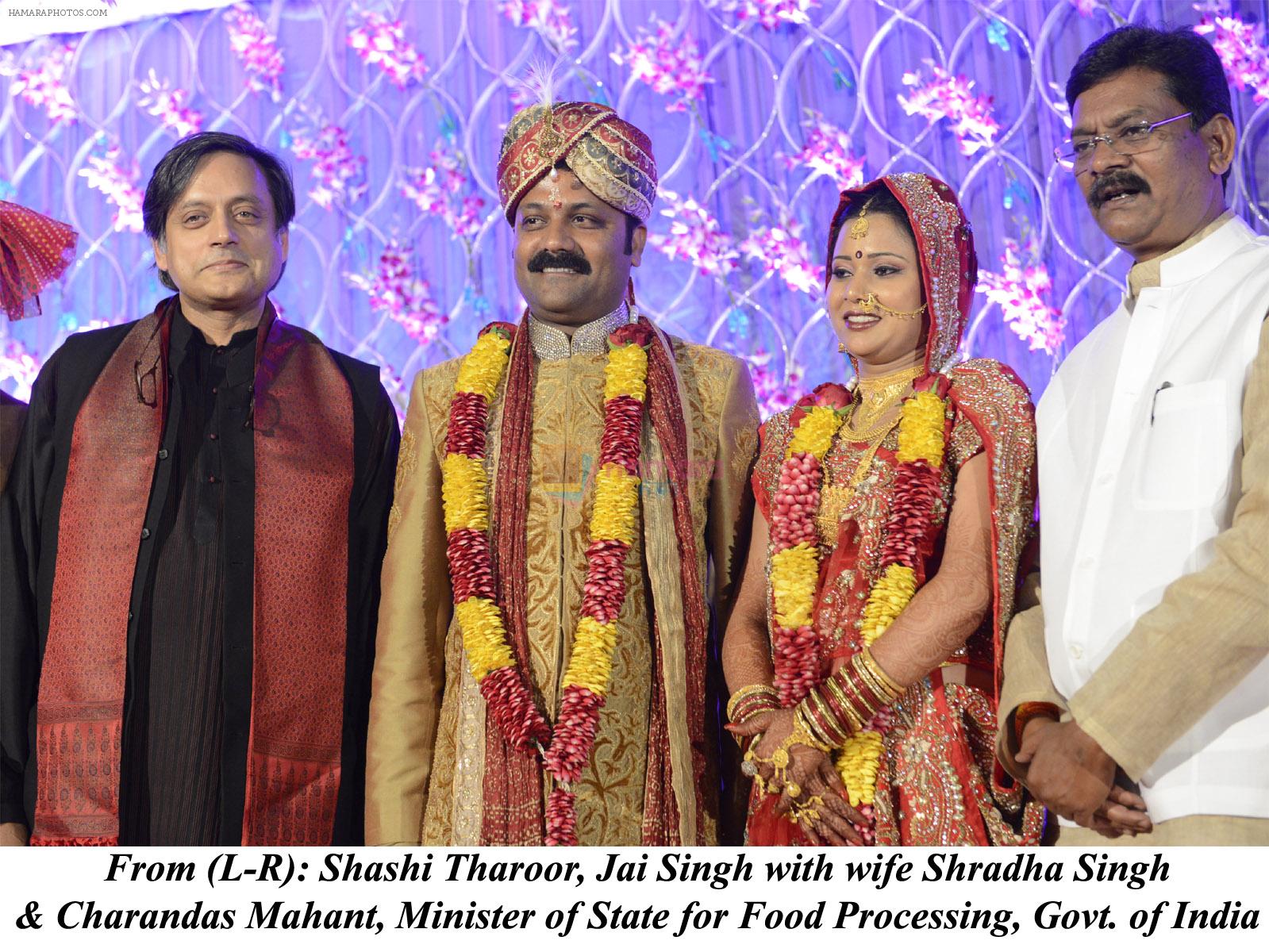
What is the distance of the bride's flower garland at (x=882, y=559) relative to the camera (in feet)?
7.48

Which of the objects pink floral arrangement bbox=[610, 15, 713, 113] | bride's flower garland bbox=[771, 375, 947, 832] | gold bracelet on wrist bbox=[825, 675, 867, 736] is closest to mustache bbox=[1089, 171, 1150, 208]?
bride's flower garland bbox=[771, 375, 947, 832]

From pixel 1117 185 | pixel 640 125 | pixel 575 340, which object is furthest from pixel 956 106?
pixel 1117 185

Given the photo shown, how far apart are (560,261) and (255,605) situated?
1.00 m

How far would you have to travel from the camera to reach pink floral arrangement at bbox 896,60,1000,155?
4.40m

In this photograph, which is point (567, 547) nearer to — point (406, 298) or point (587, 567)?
point (587, 567)

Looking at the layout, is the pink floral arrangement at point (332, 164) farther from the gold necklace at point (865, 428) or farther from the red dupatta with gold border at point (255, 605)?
the gold necklace at point (865, 428)

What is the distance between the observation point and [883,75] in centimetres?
450

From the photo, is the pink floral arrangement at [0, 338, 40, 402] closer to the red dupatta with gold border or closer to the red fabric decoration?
the red fabric decoration

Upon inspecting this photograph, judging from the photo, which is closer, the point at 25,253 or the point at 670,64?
the point at 25,253

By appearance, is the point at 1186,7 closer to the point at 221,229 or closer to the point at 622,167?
the point at 622,167

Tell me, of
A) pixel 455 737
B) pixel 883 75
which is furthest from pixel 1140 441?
pixel 883 75

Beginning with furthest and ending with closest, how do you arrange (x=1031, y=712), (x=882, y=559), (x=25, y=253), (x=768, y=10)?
(x=768, y=10)
(x=25, y=253)
(x=882, y=559)
(x=1031, y=712)

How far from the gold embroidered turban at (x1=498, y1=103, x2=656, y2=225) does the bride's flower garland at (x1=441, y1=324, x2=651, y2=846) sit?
328 mm

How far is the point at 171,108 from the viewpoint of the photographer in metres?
5.10
